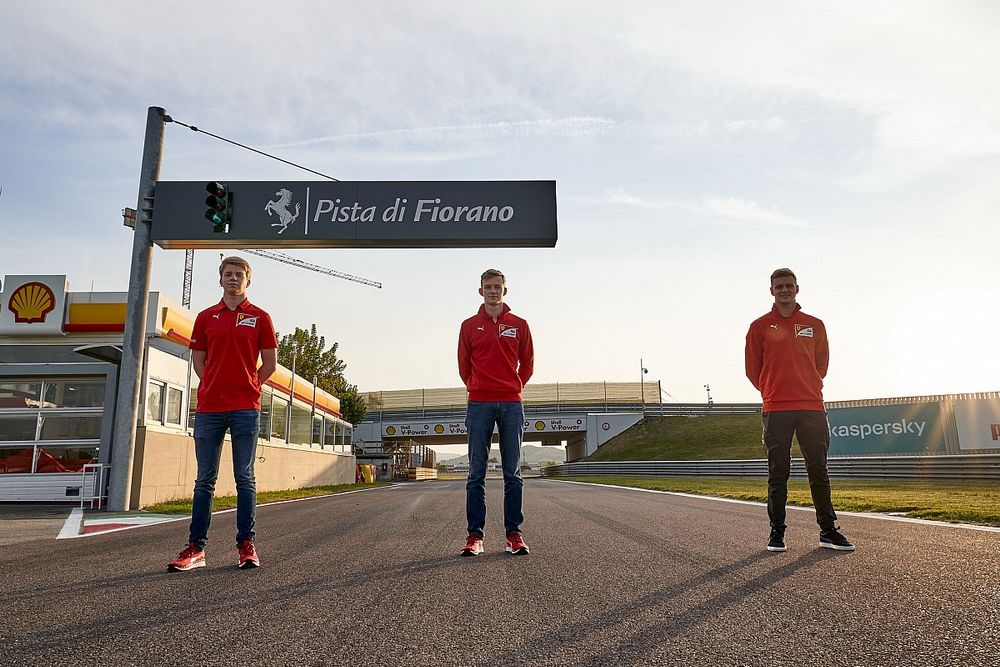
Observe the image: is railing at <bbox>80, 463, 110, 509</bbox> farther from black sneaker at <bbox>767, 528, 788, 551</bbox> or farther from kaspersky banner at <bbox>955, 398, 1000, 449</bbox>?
kaspersky banner at <bbox>955, 398, 1000, 449</bbox>

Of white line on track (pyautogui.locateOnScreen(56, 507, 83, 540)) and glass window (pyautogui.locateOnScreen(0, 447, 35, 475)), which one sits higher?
glass window (pyautogui.locateOnScreen(0, 447, 35, 475))

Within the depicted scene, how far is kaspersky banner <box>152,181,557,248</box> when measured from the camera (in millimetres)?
12375

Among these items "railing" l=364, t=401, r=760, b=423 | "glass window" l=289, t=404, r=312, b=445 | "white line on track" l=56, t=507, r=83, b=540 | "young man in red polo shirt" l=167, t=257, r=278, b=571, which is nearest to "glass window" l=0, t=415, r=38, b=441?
"white line on track" l=56, t=507, r=83, b=540

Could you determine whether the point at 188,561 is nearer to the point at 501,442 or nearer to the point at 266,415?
the point at 501,442

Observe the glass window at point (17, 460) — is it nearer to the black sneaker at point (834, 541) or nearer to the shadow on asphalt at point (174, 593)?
the shadow on asphalt at point (174, 593)

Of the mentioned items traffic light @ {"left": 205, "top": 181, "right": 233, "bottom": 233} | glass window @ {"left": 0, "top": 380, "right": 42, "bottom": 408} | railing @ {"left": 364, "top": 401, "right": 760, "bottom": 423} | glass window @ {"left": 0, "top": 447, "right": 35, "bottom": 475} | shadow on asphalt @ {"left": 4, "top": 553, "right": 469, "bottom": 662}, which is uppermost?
traffic light @ {"left": 205, "top": 181, "right": 233, "bottom": 233}

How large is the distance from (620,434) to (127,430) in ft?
149

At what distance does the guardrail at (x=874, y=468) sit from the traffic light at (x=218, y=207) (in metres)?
16.4

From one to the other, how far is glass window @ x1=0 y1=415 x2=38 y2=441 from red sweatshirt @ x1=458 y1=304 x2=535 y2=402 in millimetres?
13315

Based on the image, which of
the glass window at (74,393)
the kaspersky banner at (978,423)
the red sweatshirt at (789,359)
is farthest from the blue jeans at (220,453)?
the kaspersky banner at (978,423)

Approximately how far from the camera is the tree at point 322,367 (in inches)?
1918

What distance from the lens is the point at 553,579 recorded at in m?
3.46

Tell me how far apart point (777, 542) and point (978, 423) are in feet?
72.2

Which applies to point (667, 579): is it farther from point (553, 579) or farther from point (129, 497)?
point (129, 497)
